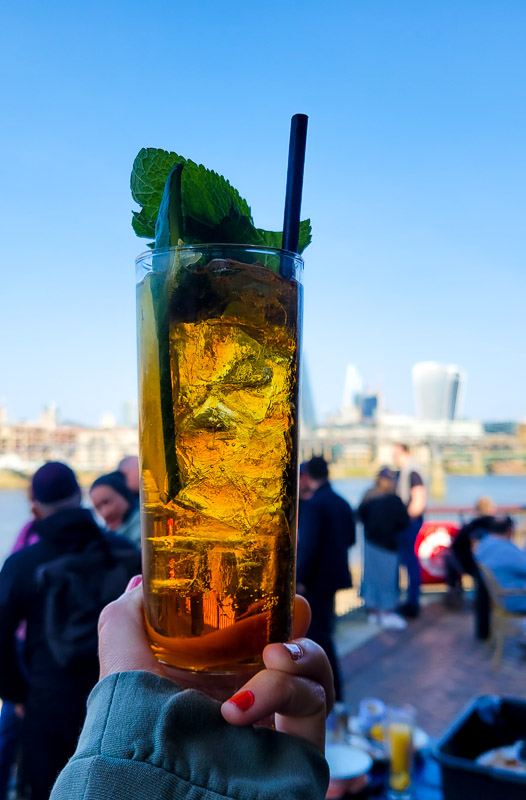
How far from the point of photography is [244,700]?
745 mm

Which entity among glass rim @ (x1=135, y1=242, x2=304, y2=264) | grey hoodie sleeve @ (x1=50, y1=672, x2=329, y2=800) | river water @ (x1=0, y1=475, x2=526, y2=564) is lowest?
river water @ (x1=0, y1=475, x2=526, y2=564)

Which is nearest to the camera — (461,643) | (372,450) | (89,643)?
(89,643)

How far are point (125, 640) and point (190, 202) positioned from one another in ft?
1.91

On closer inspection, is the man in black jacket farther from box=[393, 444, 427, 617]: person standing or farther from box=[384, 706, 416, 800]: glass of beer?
box=[393, 444, 427, 617]: person standing

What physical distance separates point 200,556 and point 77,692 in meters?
2.35

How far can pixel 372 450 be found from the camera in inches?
538

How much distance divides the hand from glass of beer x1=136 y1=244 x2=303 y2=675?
0.09 ft

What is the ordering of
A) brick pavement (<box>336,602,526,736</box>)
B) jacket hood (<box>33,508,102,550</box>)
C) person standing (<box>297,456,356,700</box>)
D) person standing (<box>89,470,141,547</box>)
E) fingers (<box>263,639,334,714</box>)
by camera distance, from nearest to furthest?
fingers (<box>263,639,334,714</box>)
jacket hood (<box>33,508,102,550</box>)
person standing (<box>89,470,141,547</box>)
person standing (<box>297,456,356,700</box>)
brick pavement (<box>336,602,526,736</box>)

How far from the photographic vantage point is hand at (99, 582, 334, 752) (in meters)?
0.75

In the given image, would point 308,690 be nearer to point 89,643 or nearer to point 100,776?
point 100,776

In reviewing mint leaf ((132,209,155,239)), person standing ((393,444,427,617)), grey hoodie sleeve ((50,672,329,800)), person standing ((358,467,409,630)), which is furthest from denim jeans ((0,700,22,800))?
person standing ((393,444,427,617))

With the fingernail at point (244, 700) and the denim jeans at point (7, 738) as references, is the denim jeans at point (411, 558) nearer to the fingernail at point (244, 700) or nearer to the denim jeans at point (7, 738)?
the denim jeans at point (7, 738)

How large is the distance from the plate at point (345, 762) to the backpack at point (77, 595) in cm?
101

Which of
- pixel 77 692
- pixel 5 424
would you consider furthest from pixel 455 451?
pixel 77 692
